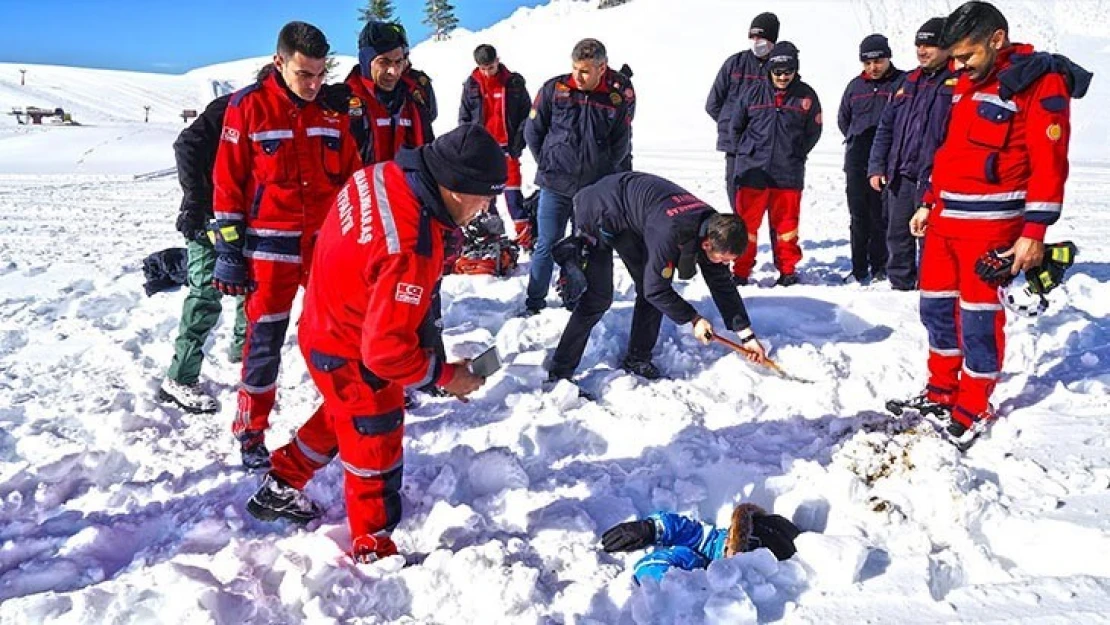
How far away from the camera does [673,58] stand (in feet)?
79.7

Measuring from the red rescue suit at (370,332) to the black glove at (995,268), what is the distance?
238cm

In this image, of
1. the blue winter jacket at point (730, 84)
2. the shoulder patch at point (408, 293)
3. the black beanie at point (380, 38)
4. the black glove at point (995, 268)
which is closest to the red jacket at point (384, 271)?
the shoulder patch at point (408, 293)

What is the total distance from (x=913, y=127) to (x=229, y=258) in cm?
436

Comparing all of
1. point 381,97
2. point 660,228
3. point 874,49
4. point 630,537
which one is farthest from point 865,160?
point 630,537

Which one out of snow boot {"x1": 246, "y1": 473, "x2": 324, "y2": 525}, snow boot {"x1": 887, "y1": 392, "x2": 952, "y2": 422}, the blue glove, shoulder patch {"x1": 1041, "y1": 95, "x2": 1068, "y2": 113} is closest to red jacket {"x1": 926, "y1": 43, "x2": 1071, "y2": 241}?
shoulder patch {"x1": 1041, "y1": 95, "x2": 1068, "y2": 113}

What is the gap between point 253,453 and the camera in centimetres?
357

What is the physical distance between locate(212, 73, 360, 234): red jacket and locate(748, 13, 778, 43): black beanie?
12.1 feet

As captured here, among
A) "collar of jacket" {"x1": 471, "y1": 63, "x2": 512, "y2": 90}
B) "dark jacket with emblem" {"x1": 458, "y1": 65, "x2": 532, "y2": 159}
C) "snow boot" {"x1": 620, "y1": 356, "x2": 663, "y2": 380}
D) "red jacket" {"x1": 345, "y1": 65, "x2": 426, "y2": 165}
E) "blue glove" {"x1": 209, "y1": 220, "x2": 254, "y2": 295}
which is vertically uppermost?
"collar of jacket" {"x1": 471, "y1": 63, "x2": 512, "y2": 90}

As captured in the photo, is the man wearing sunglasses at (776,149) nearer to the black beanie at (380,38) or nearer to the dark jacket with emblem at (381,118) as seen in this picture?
the dark jacket with emblem at (381,118)

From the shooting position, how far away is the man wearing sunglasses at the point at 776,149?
5.77m

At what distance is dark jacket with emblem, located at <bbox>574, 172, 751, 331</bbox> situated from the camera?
377 cm

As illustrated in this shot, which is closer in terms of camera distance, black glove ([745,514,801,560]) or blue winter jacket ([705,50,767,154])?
black glove ([745,514,801,560])

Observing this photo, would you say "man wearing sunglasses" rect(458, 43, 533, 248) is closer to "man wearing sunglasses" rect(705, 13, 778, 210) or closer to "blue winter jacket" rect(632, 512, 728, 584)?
"man wearing sunglasses" rect(705, 13, 778, 210)

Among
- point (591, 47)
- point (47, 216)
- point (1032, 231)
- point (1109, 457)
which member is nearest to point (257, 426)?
point (591, 47)
